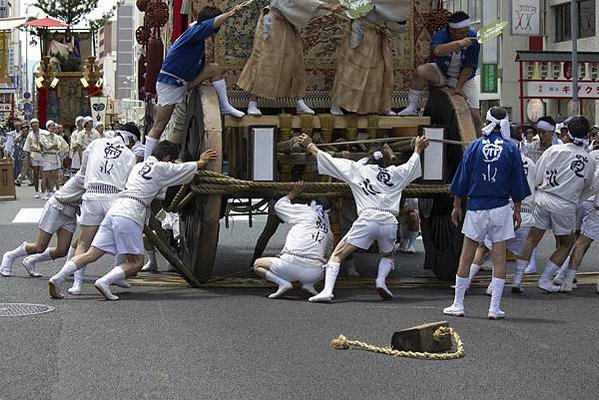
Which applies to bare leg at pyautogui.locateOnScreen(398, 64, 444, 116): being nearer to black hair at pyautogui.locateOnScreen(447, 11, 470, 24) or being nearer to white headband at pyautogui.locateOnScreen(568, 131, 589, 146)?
black hair at pyautogui.locateOnScreen(447, 11, 470, 24)

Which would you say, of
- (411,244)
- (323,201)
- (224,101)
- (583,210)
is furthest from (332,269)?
(411,244)

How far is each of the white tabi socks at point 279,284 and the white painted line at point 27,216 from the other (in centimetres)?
1062

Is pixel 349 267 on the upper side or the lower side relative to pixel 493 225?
lower

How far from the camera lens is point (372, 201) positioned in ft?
39.8

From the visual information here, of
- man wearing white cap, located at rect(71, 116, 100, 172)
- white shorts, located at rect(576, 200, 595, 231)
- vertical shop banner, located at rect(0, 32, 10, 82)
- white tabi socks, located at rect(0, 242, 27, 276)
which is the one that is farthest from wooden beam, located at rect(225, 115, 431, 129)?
vertical shop banner, located at rect(0, 32, 10, 82)

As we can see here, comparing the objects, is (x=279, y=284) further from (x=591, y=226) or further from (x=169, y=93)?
(x=591, y=226)

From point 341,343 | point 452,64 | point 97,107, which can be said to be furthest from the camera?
point 97,107

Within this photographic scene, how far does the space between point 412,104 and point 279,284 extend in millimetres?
2888

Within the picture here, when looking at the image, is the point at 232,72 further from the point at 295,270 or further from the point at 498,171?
A: the point at 498,171

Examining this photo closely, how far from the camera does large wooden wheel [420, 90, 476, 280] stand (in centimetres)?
1324

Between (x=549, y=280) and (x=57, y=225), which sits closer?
(x=549, y=280)

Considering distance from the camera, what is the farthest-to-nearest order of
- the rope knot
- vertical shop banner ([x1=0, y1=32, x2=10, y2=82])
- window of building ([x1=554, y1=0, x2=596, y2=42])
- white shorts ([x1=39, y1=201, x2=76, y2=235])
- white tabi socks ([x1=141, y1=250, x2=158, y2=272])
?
vertical shop banner ([x1=0, y1=32, x2=10, y2=82])
window of building ([x1=554, y1=0, x2=596, y2=42])
white tabi socks ([x1=141, y1=250, x2=158, y2=272])
white shorts ([x1=39, y1=201, x2=76, y2=235])
the rope knot

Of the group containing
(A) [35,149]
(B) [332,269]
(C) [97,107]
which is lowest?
(B) [332,269]

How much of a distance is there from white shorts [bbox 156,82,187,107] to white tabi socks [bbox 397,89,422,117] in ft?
7.78
